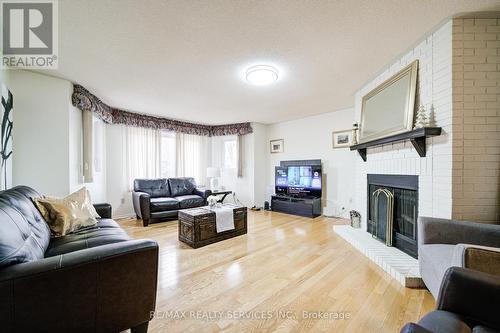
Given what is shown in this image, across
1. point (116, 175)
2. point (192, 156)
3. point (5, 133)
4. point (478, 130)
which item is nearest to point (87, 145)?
point (5, 133)

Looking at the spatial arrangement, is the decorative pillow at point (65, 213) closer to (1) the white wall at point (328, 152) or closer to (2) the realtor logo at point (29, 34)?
(2) the realtor logo at point (29, 34)

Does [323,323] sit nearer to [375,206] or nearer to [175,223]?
[375,206]

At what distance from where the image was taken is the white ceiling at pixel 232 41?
1.53 metres

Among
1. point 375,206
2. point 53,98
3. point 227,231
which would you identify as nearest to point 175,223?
point 227,231

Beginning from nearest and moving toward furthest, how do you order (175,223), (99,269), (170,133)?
(99,269)
(175,223)
(170,133)

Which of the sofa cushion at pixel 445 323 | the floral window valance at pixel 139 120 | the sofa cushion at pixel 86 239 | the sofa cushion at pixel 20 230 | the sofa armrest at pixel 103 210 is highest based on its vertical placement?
the floral window valance at pixel 139 120

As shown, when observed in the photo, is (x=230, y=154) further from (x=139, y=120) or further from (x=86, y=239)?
(x=86, y=239)

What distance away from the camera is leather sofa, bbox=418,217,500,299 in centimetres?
126

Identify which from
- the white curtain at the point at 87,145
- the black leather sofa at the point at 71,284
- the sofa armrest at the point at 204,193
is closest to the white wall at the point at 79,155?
the white curtain at the point at 87,145

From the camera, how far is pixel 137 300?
3.89 ft

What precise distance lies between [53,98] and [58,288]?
278cm

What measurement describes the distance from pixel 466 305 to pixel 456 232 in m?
0.99

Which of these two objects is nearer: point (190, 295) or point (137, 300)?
point (137, 300)

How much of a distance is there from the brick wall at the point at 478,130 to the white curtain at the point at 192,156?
16.3ft
